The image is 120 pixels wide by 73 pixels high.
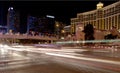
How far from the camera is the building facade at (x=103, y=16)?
116188 mm

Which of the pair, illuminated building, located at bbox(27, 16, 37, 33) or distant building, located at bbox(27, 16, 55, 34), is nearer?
illuminated building, located at bbox(27, 16, 37, 33)

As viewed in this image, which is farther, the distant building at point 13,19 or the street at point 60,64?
the distant building at point 13,19

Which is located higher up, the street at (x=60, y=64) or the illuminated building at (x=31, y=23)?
the illuminated building at (x=31, y=23)

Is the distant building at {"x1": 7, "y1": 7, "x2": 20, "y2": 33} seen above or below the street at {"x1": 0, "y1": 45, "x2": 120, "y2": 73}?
above

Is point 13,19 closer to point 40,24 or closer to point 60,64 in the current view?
point 40,24

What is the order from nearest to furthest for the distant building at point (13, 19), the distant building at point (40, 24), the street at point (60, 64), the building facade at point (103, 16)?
the street at point (60, 64)
the building facade at point (103, 16)
the distant building at point (40, 24)
the distant building at point (13, 19)

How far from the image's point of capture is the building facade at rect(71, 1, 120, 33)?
116 meters

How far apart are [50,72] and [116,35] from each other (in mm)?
79754

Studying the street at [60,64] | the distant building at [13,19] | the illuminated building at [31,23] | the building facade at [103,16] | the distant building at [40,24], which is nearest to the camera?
the street at [60,64]

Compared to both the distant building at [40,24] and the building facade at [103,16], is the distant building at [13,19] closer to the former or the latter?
the distant building at [40,24]

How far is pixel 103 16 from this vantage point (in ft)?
427

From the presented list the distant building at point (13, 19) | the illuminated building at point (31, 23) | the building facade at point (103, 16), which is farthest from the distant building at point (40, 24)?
the distant building at point (13, 19)

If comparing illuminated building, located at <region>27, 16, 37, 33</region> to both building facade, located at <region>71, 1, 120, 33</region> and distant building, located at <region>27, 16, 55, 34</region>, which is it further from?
building facade, located at <region>71, 1, 120, 33</region>

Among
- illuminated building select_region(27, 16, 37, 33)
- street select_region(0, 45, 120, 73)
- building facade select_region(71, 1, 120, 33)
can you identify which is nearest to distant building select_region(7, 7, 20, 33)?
illuminated building select_region(27, 16, 37, 33)
